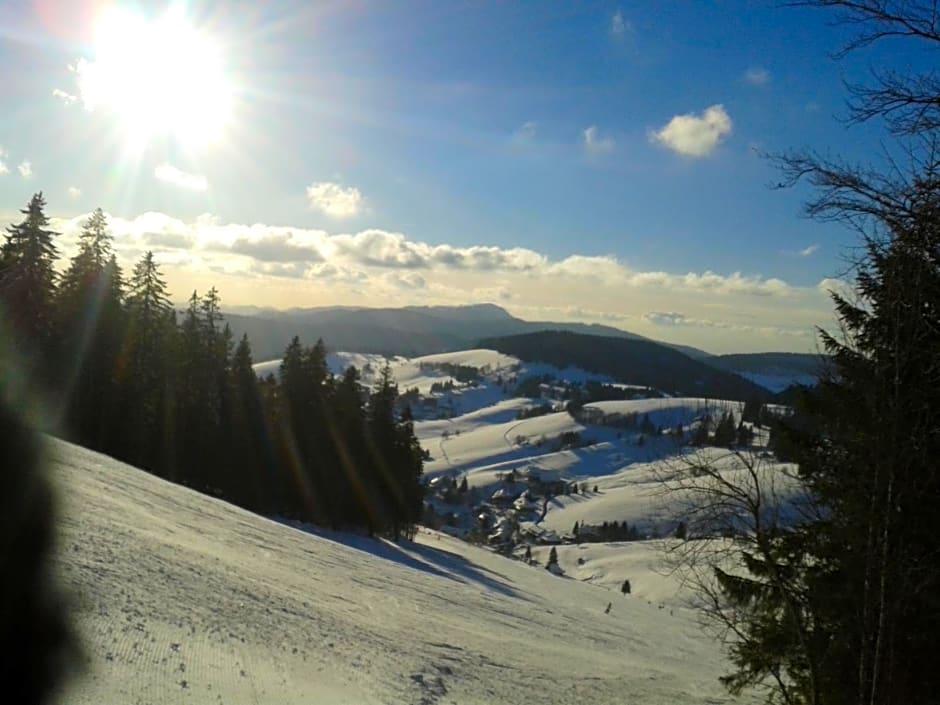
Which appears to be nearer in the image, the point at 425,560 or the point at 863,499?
the point at 863,499

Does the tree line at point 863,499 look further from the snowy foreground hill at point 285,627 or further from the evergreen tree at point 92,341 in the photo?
the evergreen tree at point 92,341

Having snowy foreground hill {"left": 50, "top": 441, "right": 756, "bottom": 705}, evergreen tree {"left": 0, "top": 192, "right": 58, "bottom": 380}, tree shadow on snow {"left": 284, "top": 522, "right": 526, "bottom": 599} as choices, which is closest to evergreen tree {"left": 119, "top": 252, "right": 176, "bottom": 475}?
evergreen tree {"left": 0, "top": 192, "right": 58, "bottom": 380}

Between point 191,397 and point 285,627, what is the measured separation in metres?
27.7

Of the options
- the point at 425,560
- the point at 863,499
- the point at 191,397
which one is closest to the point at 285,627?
the point at 863,499

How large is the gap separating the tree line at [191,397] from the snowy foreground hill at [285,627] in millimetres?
10320

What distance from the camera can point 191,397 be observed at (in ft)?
119

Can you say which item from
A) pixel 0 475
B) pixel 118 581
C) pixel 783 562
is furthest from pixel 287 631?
pixel 783 562

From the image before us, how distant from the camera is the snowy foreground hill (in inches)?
320

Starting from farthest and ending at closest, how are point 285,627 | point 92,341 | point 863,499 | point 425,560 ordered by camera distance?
point 425,560
point 92,341
point 285,627
point 863,499

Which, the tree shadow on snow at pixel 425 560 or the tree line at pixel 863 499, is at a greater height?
the tree line at pixel 863 499

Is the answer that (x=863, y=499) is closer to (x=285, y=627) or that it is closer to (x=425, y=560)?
(x=285, y=627)

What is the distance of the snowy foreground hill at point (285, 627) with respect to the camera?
8133 mm

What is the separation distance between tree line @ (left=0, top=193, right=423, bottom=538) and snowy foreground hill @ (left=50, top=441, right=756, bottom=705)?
1032 cm

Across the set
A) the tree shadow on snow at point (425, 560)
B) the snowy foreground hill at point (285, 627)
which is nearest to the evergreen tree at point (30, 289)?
the snowy foreground hill at point (285, 627)
